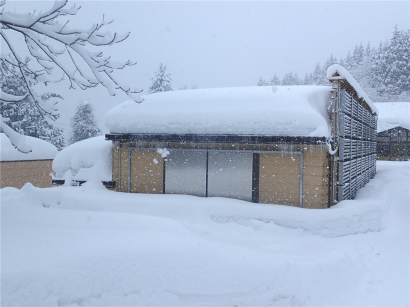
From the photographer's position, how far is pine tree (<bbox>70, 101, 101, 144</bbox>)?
1421 inches

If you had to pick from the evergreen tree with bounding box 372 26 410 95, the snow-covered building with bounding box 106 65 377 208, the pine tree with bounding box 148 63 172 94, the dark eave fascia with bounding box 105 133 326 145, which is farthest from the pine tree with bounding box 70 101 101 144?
the evergreen tree with bounding box 372 26 410 95

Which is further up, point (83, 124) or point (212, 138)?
point (83, 124)

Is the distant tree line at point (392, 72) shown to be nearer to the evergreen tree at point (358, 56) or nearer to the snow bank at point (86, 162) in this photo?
the evergreen tree at point (358, 56)

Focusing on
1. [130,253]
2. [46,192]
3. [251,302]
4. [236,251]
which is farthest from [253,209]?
[46,192]

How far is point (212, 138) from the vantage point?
32.0 ft

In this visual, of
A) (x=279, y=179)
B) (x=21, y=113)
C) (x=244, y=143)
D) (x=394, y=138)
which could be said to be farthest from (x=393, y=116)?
(x=21, y=113)

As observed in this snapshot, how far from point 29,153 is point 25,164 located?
1.89 feet

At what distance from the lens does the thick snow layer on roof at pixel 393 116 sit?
26.5m

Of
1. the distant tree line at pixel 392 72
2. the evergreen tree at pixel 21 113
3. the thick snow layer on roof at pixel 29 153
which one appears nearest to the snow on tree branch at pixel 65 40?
the thick snow layer on roof at pixel 29 153

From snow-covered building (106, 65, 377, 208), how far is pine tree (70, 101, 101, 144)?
27231 millimetres

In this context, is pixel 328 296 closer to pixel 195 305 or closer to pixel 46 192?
pixel 195 305

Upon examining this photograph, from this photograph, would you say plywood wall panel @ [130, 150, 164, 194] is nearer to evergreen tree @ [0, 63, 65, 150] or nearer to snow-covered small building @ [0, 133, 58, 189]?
snow-covered small building @ [0, 133, 58, 189]

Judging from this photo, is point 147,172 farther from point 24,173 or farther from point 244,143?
point 24,173

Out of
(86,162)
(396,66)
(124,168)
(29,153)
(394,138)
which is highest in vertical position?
(396,66)
